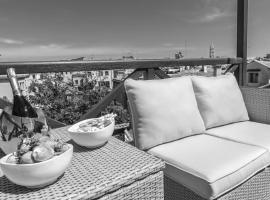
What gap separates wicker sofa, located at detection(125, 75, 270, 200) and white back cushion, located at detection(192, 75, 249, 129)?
13cm

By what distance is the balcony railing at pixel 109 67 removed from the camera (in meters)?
1.62

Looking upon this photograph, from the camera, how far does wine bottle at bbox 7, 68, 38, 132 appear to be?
1.06 metres

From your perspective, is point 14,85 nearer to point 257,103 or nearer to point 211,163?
point 211,163

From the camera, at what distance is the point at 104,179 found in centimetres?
93

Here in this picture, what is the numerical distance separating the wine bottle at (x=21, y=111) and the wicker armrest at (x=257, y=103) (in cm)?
202

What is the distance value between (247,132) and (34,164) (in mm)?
1677

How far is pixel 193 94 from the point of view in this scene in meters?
1.94

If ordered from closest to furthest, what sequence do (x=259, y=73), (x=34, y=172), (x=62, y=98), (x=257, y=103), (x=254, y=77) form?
(x=34, y=172)
(x=257, y=103)
(x=62, y=98)
(x=259, y=73)
(x=254, y=77)

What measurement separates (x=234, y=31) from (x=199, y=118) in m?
1.66

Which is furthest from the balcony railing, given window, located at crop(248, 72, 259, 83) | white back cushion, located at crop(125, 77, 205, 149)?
window, located at crop(248, 72, 259, 83)

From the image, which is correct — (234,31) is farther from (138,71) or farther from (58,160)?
(58,160)

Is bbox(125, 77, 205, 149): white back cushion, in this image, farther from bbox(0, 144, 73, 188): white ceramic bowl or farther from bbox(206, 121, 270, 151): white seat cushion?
bbox(0, 144, 73, 188): white ceramic bowl

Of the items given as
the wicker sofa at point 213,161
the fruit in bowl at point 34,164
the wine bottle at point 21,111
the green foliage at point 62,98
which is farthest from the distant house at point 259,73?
the fruit in bowl at point 34,164

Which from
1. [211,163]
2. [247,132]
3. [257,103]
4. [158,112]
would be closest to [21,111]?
[158,112]
